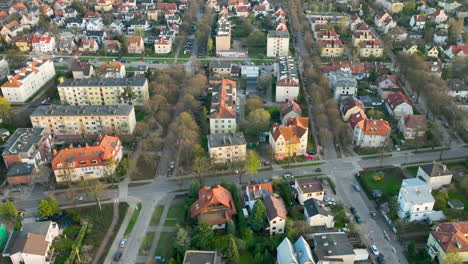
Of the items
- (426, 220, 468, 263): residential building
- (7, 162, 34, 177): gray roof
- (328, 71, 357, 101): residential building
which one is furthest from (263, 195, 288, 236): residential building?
(328, 71, 357, 101): residential building

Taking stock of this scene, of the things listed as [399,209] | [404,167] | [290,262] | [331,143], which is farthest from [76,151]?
[404,167]

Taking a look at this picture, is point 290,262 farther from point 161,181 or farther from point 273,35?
point 273,35

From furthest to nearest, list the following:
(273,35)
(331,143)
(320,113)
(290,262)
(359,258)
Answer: (273,35)
(320,113)
(331,143)
(359,258)
(290,262)

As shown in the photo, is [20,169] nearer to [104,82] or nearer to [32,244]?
[32,244]

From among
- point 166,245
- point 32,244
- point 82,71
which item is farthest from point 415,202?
point 82,71

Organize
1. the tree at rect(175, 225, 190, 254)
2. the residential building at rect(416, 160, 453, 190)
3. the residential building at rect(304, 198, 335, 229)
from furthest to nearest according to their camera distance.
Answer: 1. the residential building at rect(416, 160, 453, 190)
2. the residential building at rect(304, 198, 335, 229)
3. the tree at rect(175, 225, 190, 254)

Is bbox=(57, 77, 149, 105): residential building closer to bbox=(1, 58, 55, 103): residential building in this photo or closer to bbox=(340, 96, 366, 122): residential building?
bbox=(1, 58, 55, 103): residential building
